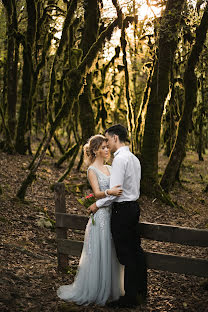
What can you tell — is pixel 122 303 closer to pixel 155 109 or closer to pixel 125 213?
pixel 125 213

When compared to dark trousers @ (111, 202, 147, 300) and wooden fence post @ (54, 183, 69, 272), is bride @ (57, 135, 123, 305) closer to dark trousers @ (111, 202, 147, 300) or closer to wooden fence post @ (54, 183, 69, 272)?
dark trousers @ (111, 202, 147, 300)

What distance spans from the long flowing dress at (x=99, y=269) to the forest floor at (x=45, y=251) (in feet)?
0.51

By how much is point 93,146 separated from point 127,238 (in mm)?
1359

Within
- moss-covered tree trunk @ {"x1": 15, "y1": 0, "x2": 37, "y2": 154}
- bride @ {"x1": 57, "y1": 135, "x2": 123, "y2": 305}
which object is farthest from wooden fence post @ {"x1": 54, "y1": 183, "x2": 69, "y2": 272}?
moss-covered tree trunk @ {"x1": 15, "y1": 0, "x2": 37, "y2": 154}

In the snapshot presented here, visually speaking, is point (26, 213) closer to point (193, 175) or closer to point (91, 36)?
point (91, 36)

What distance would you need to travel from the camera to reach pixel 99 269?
4812 mm

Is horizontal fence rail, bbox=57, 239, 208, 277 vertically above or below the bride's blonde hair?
below

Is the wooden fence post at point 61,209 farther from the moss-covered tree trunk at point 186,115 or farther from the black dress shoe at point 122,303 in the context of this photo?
the moss-covered tree trunk at point 186,115

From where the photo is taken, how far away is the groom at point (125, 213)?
15.0 feet

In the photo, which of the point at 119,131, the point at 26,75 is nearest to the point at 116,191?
the point at 119,131

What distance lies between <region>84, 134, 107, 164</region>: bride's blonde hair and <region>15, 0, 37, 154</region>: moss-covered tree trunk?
24.5 ft

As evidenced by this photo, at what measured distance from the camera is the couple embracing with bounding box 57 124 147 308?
15.1 ft

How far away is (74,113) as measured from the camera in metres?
14.2

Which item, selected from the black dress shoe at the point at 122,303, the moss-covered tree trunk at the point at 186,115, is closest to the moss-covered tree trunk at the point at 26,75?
the moss-covered tree trunk at the point at 186,115
